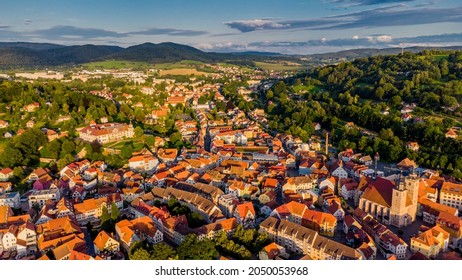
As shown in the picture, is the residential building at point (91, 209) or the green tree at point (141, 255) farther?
the residential building at point (91, 209)

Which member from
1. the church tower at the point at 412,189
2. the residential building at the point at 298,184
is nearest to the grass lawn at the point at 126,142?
the residential building at the point at 298,184

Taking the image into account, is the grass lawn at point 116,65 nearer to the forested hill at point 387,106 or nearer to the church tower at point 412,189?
the forested hill at point 387,106

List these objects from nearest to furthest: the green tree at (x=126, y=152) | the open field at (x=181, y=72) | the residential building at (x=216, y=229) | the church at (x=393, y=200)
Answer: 1. the residential building at (x=216, y=229)
2. the church at (x=393, y=200)
3. the green tree at (x=126, y=152)
4. the open field at (x=181, y=72)

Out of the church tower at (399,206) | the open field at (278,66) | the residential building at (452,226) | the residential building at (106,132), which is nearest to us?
the residential building at (452,226)

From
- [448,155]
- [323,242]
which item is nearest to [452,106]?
[448,155]

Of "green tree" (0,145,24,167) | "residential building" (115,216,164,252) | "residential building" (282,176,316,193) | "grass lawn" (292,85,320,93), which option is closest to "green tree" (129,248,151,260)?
"residential building" (115,216,164,252)

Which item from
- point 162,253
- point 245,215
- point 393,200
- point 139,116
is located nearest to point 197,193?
point 245,215

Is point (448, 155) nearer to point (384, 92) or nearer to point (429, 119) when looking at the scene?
point (429, 119)
